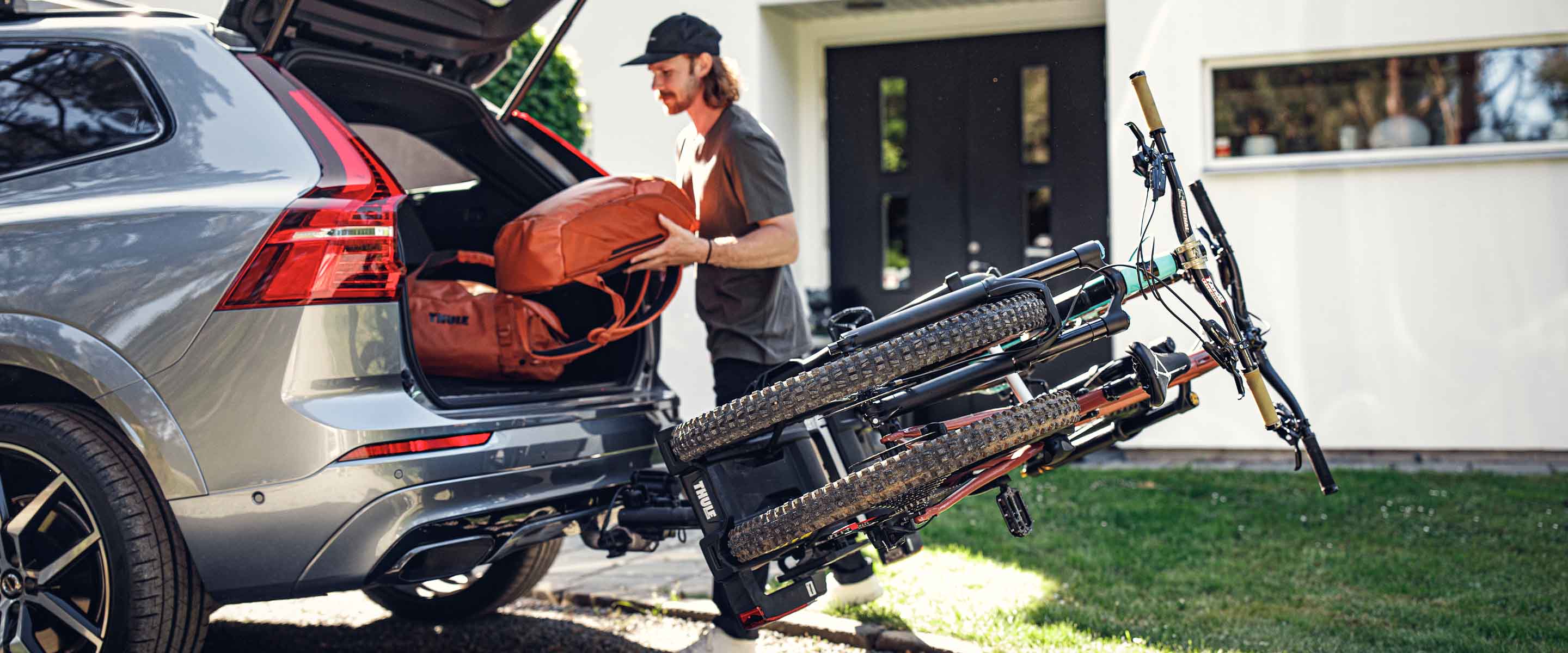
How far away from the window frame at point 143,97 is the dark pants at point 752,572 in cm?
147

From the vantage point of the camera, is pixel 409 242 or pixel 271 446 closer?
pixel 271 446

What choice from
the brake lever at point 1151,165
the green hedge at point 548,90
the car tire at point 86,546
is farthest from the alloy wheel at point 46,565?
the green hedge at point 548,90

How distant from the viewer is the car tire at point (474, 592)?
13.7 feet

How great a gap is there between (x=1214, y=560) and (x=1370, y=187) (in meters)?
3.60

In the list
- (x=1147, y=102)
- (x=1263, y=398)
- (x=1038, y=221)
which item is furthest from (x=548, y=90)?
(x=1263, y=398)

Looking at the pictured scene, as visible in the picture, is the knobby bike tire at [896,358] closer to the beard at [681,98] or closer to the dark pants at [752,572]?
the dark pants at [752,572]

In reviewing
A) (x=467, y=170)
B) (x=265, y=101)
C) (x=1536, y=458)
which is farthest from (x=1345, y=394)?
(x=265, y=101)

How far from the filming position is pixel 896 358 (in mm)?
2688

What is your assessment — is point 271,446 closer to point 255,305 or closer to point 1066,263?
point 255,305

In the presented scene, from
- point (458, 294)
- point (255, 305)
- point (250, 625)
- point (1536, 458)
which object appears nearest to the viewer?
point (255, 305)

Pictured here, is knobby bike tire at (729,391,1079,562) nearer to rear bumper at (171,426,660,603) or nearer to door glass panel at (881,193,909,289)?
rear bumper at (171,426,660,603)

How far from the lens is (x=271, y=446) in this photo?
2.81m

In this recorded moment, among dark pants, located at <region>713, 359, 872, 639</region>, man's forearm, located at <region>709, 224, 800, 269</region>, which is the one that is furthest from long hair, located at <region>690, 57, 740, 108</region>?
dark pants, located at <region>713, 359, 872, 639</region>

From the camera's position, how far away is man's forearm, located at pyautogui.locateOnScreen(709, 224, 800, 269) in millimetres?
3518
